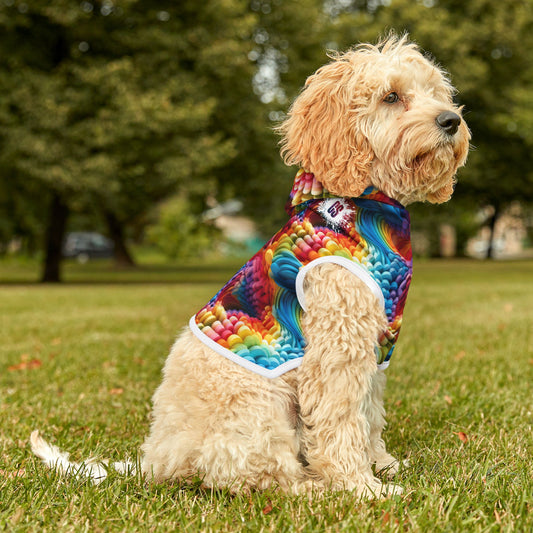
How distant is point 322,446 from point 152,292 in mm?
12959

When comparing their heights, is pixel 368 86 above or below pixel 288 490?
above

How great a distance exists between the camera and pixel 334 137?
301 centimetres

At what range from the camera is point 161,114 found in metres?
16.6

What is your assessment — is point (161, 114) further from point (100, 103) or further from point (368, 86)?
point (368, 86)

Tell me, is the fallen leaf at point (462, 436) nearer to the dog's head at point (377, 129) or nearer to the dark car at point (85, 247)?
the dog's head at point (377, 129)

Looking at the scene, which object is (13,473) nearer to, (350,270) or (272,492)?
(272,492)

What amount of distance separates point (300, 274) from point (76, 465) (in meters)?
1.59

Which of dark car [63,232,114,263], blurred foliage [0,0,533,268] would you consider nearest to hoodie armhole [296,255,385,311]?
blurred foliage [0,0,533,268]

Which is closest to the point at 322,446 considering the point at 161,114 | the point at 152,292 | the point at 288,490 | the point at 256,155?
the point at 288,490

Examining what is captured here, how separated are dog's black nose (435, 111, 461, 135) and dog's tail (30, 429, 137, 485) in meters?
2.32

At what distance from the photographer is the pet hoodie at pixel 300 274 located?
9.57ft

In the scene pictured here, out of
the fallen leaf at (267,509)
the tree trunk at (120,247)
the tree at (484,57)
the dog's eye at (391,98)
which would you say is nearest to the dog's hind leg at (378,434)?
the fallen leaf at (267,509)

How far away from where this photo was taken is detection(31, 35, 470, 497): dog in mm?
2879

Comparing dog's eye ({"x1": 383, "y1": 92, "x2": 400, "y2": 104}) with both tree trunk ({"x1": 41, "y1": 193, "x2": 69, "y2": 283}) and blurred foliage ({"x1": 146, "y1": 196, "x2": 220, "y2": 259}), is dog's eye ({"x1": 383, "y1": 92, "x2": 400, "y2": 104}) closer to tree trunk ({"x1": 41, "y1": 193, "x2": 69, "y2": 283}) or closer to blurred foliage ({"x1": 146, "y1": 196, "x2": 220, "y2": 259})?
tree trunk ({"x1": 41, "y1": 193, "x2": 69, "y2": 283})
